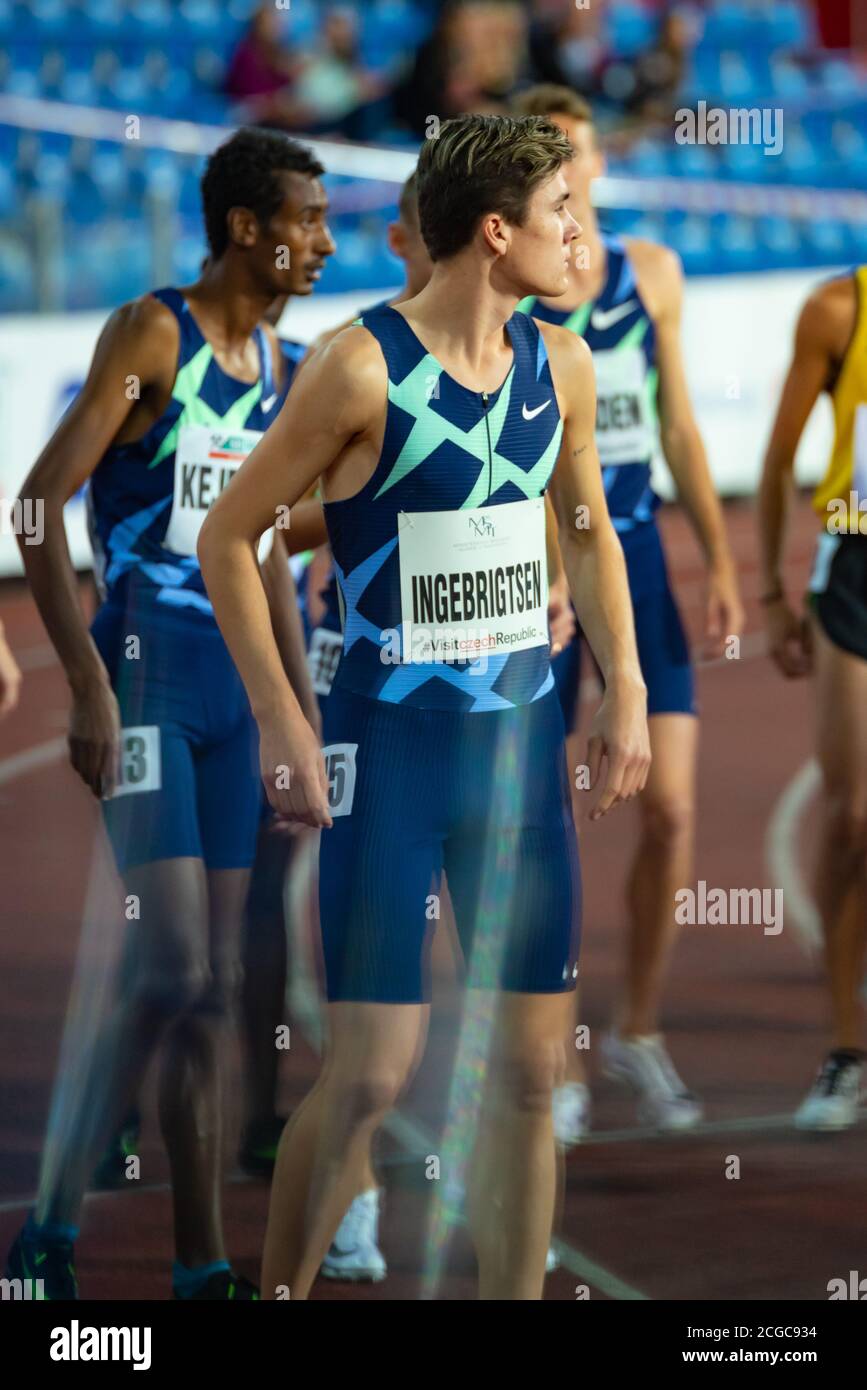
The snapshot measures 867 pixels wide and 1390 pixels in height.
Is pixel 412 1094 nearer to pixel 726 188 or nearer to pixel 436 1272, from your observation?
pixel 436 1272

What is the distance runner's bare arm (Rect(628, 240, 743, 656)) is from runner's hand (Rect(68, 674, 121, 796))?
6.13 ft

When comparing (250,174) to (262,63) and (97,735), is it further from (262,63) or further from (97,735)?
(262,63)

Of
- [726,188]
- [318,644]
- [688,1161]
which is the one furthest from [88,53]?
[688,1161]

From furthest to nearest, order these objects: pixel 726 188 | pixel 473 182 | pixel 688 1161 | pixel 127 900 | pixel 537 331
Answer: pixel 726 188, pixel 688 1161, pixel 127 900, pixel 537 331, pixel 473 182

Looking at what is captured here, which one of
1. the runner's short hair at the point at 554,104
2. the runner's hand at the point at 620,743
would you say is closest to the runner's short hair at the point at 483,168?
the runner's hand at the point at 620,743

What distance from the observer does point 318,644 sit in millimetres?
4980

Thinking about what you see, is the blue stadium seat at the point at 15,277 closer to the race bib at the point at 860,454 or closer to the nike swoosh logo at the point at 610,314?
the nike swoosh logo at the point at 610,314

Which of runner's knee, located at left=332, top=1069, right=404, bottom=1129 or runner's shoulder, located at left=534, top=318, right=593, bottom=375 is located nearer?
runner's knee, located at left=332, top=1069, right=404, bottom=1129

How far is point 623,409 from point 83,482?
1.75 meters

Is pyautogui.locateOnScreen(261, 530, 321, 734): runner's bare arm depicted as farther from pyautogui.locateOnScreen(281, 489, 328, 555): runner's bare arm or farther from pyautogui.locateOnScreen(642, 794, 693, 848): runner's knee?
pyautogui.locateOnScreen(642, 794, 693, 848): runner's knee

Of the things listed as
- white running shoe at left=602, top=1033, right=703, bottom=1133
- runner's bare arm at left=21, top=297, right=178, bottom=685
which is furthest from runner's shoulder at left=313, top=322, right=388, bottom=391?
white running shoe at left=602, top=1033, right=703, bottom=1133

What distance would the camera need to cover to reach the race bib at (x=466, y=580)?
11.0ft

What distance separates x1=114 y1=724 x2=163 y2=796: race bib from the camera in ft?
12.9

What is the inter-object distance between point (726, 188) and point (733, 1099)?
12.8m
